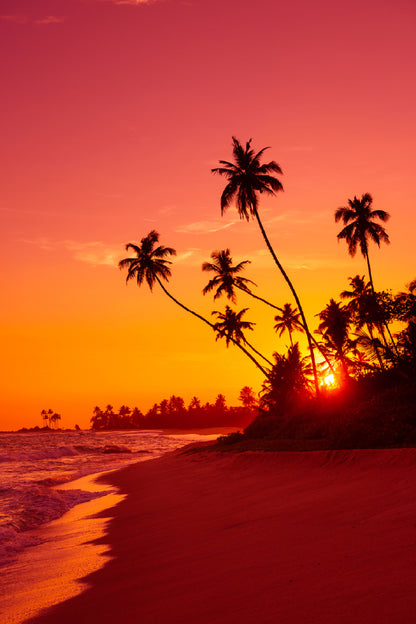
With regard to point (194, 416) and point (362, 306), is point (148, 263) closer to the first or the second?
point (362, 306)

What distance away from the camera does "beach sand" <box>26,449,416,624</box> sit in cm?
336

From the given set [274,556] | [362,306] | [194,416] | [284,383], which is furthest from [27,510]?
[194,416]

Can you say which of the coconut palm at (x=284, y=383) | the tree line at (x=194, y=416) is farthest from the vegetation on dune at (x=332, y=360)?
the tree line at (x=194, y=416)

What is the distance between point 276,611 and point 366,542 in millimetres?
1644

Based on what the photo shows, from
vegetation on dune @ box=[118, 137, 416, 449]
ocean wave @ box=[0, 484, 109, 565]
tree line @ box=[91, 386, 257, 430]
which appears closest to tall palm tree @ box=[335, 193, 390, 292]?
vegetation on dune @ box=[118, 137, 416, 449]

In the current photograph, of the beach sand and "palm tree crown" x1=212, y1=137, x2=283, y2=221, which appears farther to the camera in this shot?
"palm tree crown" x1=212, y1=137, x2=283, y2=221

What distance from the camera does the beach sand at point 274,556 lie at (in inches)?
132

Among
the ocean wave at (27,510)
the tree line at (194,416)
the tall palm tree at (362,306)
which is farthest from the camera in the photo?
the tree line at (194,416)

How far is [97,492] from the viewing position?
626 inches

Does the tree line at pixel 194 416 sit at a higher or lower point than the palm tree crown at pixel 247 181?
lower

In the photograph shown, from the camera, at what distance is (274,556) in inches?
187

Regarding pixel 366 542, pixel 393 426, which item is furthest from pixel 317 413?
pixel 366 542

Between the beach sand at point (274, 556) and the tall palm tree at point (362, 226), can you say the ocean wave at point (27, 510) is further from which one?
the tall palm tree at point (362, 226)

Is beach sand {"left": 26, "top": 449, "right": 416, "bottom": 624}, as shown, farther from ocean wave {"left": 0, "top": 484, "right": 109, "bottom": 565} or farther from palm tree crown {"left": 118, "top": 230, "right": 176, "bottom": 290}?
palm tree crown {"left": 118, "top": 230, "right": 176, "bottom": 290}
